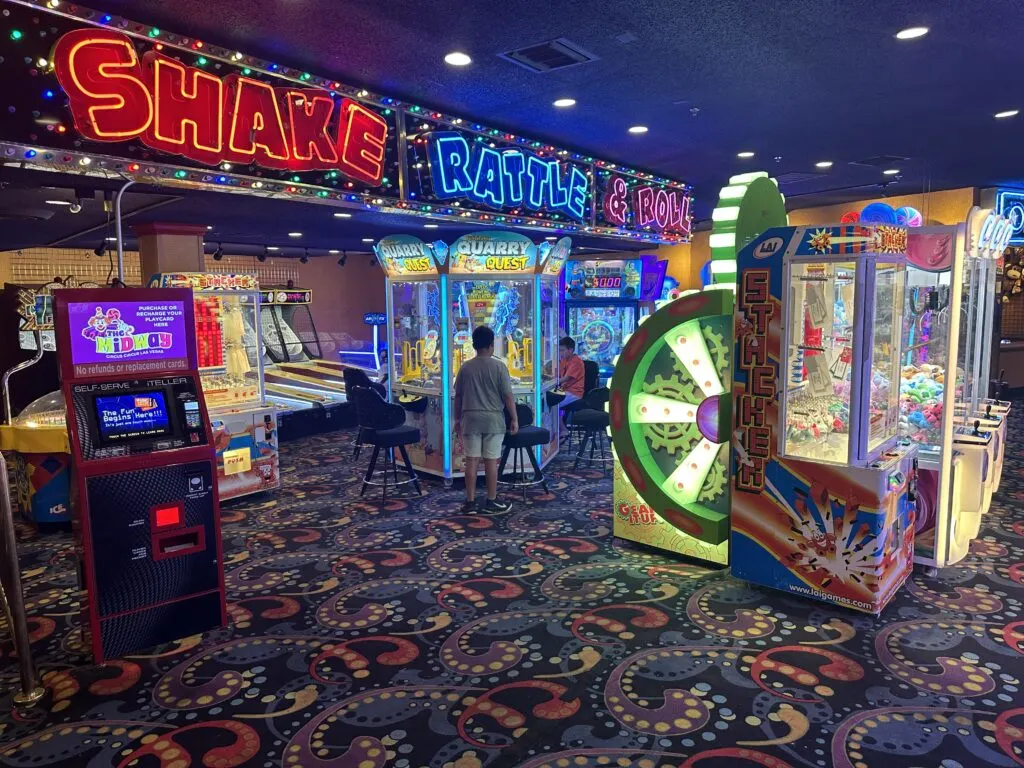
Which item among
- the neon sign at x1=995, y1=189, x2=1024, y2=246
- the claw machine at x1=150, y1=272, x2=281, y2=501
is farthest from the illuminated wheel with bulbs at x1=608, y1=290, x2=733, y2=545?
the neon sign at x1=995, y1=189, x2=1024, y2=246

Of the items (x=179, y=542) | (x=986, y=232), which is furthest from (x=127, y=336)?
(x=986, y=232)

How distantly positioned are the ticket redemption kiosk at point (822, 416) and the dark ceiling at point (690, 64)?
3.56 feet

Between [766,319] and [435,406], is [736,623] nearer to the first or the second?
[766,319]

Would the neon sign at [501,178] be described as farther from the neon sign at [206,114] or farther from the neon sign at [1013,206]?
the neon sign at [1013,206]

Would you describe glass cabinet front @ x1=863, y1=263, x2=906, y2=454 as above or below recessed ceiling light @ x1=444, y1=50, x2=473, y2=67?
below

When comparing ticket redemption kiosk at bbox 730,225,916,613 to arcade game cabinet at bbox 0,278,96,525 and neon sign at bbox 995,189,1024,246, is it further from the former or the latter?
neon sign at bbox 995,189,1024,246

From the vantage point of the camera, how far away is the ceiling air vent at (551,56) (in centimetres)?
394

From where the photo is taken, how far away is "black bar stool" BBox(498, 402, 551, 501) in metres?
5.81

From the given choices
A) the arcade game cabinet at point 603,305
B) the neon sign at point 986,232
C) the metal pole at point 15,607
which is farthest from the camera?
the arcade game cabinet at point 603,305

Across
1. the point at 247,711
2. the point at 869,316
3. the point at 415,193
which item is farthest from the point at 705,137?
the point at 247,711

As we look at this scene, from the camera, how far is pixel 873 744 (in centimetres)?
264

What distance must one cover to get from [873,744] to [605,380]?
24.6 ft

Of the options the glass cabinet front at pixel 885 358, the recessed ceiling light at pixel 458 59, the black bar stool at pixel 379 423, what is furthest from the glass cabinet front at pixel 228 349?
the glass cabinet front at pixel 885 358

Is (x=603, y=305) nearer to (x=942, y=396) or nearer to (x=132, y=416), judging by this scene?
(x=942, y=396)
